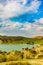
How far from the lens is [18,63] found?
16.4 metres

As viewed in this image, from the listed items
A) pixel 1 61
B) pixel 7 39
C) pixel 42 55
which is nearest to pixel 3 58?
pixel 1 61

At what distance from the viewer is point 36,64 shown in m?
17.1

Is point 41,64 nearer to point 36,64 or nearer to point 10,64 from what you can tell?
point 36,64

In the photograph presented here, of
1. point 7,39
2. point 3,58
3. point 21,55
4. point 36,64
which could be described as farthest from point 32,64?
point 7,39

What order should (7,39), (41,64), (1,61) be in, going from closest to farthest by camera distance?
1. (41,64)
2. (1,61)
3. (7,39)

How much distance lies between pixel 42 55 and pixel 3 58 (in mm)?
4471

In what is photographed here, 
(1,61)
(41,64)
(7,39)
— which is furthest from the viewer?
(7,39)

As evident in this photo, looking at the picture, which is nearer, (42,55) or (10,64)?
(10,64)

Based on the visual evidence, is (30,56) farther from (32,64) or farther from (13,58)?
(32,64)

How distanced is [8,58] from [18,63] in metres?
3.23

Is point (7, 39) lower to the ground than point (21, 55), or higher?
higher

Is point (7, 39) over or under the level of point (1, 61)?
over

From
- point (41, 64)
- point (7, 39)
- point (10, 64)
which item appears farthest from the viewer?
point (7, 39)

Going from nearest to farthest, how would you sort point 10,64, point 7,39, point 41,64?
1. point 10,64
2. point 41,64
3. point 7,39
